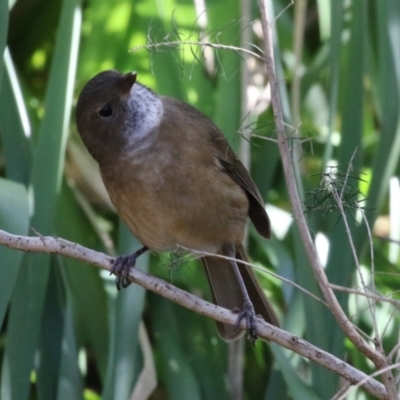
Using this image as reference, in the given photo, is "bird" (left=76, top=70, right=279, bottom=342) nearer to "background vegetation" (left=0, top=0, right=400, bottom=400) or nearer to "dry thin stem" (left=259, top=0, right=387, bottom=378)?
"background vegetation" (left=0, top=0, right=400, bottom=400)

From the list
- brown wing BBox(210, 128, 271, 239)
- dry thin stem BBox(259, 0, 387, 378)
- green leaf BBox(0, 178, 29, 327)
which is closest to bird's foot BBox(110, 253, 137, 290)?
green leaf BBox(0, 178, 29, 327)

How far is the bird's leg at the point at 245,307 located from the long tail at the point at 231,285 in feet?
0.12

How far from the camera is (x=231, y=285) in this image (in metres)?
2.61

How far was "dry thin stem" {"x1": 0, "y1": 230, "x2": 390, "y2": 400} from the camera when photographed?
1503 millimetres

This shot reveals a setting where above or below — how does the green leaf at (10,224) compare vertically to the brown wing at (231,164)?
below

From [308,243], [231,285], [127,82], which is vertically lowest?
[231,285]

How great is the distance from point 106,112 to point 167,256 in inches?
20.9

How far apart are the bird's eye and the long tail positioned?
569mm

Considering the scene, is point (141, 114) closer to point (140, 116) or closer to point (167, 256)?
point (140, 116)

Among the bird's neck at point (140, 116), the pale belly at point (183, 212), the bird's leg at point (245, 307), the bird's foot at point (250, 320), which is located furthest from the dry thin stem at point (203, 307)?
the bird's neck at point (140, 116)

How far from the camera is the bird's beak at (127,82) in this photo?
7.43ft

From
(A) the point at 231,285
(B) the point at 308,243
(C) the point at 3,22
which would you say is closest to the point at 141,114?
(C) the point at 3,22

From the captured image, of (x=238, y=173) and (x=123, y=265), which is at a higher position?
(x=238, y=173)

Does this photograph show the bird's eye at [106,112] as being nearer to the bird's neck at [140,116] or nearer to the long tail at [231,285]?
the bird's neck at [140,116]
